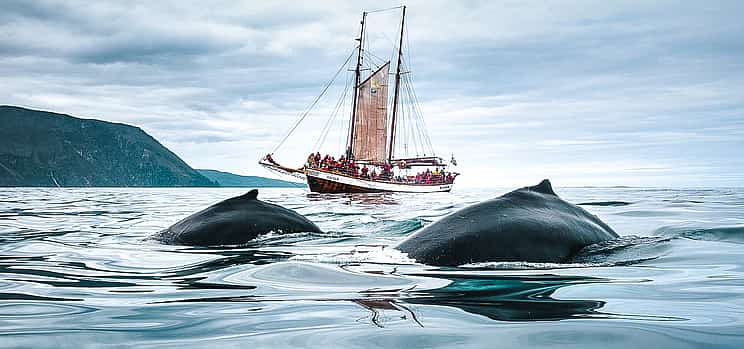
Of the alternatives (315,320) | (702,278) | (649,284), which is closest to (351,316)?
(315,320)

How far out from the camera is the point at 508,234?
6289mm

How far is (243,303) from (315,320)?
2.85 feet

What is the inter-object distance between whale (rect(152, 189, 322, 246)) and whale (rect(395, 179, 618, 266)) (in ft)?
10.6

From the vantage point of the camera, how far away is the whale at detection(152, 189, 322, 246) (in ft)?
31.0

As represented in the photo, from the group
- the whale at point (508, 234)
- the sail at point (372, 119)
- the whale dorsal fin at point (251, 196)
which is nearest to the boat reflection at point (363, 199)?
the sail at point (372, 119)

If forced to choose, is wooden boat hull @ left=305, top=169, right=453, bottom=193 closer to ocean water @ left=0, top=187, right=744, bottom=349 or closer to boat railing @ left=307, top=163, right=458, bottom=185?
boat railing @ left=307, top=163, right=458, bottom=185

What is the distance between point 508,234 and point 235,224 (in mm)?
4652

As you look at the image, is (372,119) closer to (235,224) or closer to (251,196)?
(251,196)

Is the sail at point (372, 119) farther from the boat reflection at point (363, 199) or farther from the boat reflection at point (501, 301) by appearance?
the boat reflection at point (501, 301)

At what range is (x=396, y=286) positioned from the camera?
16.3 feet

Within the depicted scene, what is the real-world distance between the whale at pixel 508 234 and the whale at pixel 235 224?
322 centimetres

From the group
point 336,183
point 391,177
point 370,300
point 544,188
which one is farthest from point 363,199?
point 370,300

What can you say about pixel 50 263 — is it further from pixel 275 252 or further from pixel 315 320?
pixel 315 320

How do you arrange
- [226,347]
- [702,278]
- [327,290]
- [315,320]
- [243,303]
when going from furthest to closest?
[702,278], [327,290], [243,303], [315,320], [226,347]
